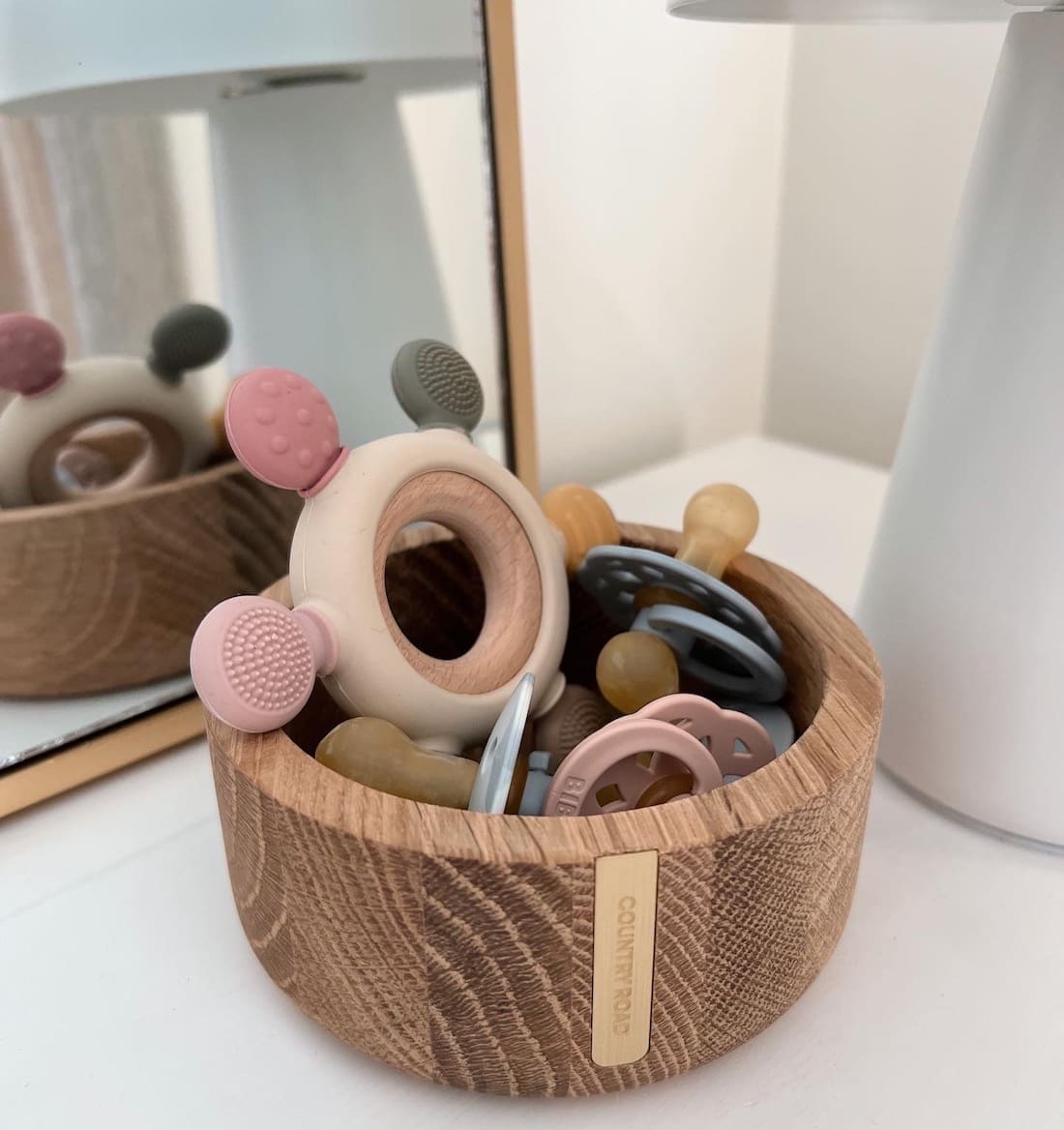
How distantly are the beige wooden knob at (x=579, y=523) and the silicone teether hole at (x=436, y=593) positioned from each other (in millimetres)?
35

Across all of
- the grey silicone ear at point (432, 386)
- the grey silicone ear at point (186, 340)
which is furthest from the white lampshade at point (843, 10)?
the grey silicone ear at point (186, 340)

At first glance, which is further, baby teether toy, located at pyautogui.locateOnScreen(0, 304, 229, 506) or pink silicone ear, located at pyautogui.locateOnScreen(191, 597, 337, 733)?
baby teether toy, located at pyautogui.locateOnScreen(0, 304, 229, 506)

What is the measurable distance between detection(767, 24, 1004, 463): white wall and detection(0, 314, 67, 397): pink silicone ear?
485 millimetres

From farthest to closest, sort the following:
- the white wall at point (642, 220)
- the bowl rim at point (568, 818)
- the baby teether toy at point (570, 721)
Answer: the white wall at point (642, 220) < the baby teether toy at point (570, 721) < the bowl rim at point (568, 818)

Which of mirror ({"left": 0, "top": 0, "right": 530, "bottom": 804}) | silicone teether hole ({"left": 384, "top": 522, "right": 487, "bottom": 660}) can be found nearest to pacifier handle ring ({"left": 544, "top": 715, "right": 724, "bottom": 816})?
silicone teether hole ({"left": 384, "top": 522, "right": 487, "bottom": 660})

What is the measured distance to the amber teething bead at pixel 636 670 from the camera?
12.6 inches

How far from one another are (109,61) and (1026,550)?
362 millimetres

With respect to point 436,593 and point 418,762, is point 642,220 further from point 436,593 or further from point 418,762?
point 418,762

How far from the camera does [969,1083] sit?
0.27m

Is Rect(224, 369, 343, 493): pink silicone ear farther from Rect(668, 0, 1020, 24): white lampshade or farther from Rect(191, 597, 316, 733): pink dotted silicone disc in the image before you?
Rect(668, 0, 1020, 24): white lampshade

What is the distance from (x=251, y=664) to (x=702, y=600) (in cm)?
14

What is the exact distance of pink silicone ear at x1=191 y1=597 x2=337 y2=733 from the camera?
257 mm

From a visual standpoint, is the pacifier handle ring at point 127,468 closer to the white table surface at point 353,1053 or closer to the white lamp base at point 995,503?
the white table surface at point 353,1053

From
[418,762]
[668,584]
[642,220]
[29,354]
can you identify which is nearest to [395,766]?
[418,762]
